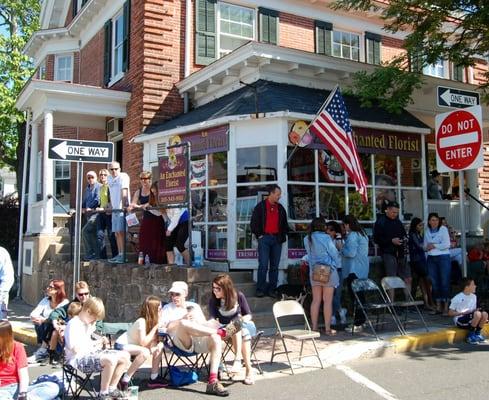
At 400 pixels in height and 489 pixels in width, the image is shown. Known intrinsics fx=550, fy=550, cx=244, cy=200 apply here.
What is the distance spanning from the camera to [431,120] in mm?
13250

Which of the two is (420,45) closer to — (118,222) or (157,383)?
(118,222)

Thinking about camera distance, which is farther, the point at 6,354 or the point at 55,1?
the point at 55,1

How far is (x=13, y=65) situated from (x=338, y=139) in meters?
16.5

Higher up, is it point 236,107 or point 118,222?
point 236,107

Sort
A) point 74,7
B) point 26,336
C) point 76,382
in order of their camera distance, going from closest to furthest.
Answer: point 76,382 < point 26,336 < point 74,7

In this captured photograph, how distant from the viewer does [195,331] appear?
5836 mm

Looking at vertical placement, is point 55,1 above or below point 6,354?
above

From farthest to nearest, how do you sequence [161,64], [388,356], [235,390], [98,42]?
[98,42] → [161,64] → [388,356] → [235,390]

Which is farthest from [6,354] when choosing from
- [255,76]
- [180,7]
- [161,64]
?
[180,7]

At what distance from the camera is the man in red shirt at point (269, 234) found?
8.62 metres

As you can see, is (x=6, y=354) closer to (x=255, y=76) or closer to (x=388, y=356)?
(x=388, y=356)

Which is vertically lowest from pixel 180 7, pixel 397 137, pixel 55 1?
pixel 397 137

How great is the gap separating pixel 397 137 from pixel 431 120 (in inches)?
100

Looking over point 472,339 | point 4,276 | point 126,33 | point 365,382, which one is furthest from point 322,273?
point 126,33
